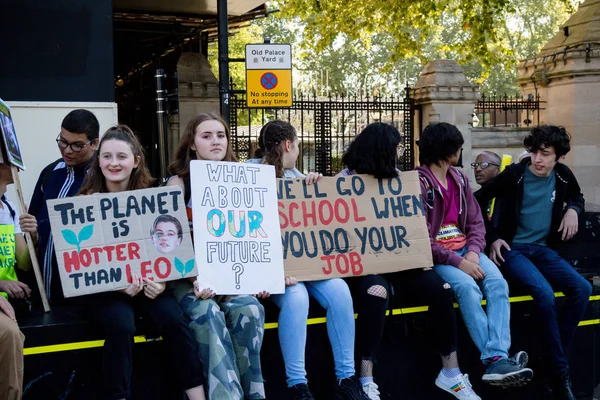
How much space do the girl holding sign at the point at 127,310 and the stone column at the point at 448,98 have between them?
11387mm

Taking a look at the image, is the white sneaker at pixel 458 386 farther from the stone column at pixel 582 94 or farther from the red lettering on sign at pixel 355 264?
the stone column at pixel 582 94

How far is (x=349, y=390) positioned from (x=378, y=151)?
163 centimetres

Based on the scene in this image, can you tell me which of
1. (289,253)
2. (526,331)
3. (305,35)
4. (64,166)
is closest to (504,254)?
(526,331)

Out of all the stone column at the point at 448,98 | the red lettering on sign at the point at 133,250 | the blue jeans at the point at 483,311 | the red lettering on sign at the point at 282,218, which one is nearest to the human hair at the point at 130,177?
the red lettering on sign at the point at 133,250

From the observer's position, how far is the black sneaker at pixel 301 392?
493 cm

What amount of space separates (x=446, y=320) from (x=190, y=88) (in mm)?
8707

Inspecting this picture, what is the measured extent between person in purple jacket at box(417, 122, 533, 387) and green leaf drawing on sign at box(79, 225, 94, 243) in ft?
7.76

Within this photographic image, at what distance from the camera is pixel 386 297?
5262 millimetres

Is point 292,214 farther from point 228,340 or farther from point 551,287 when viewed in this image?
point 551,287

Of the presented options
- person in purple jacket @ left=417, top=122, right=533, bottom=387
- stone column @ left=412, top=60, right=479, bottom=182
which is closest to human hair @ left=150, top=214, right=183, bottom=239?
person in purple jacket @ left=417, top=122, right=533, bottom=387

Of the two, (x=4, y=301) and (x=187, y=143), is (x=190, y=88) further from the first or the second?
(x=4, y=301)

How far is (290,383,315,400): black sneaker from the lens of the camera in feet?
16.2

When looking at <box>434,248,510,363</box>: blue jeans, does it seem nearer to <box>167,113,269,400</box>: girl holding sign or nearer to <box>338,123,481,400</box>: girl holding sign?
<box>338,123,481,400</box>: girl holding sign

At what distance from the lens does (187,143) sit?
207 inches
